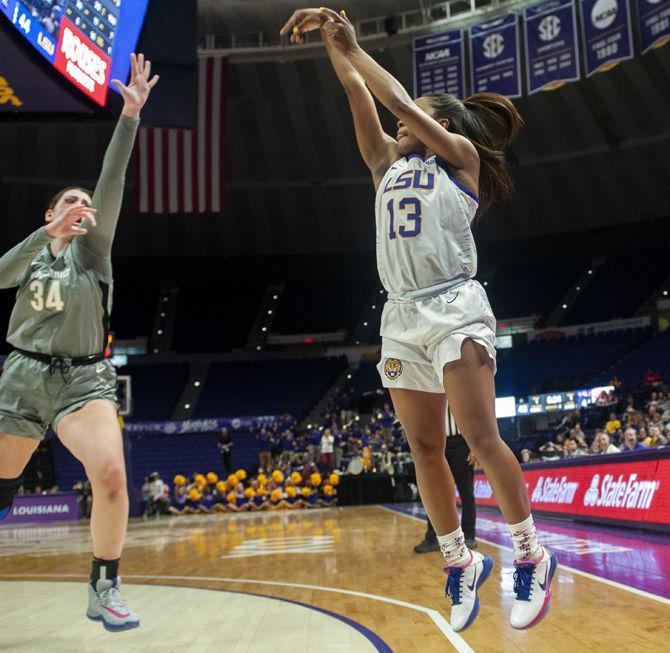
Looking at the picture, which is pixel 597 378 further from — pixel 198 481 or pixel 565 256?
pixel 198 481

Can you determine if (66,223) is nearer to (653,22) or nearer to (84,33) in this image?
(84,33)

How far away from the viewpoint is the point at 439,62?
17.8 metres

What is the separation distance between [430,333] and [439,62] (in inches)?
635

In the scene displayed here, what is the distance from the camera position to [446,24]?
2044 cm

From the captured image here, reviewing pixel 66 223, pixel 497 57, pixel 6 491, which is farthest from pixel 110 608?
pixel 497 57

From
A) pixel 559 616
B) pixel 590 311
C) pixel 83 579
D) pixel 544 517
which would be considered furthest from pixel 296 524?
pixel 590 311

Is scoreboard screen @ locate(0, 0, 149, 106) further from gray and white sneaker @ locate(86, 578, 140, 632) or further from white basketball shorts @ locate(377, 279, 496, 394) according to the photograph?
white basketball shorts @ locate(377, 279, 496, 394)

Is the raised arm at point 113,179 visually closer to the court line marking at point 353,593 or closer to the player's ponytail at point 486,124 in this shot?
the player's ponytail at point 486,124

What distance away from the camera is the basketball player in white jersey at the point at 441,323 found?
2924 mm

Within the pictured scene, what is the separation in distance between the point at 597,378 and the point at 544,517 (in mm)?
16455

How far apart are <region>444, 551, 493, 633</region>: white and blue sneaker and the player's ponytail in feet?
5.10

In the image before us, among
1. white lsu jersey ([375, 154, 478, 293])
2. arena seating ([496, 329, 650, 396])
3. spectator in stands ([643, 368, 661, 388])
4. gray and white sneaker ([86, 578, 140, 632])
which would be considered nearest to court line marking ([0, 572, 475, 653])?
gray and white sneaker ([86, 578, 140, 632])

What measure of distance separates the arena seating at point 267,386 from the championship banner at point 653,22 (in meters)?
18.7

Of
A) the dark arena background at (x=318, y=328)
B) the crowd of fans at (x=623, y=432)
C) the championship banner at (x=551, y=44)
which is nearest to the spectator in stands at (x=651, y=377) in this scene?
the dark arena background at (x=318, y=328)
